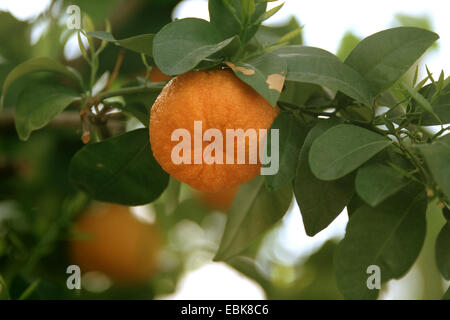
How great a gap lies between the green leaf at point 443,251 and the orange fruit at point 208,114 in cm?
24

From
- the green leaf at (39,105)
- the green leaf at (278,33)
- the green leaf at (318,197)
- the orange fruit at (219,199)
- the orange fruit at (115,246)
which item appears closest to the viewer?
the green leaf at (318,197)

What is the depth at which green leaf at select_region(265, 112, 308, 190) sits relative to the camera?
1.90 feet

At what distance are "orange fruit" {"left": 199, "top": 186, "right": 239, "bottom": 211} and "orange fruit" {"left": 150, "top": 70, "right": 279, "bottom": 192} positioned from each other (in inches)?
30.0

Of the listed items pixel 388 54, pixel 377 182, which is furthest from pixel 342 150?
pixel 388 54

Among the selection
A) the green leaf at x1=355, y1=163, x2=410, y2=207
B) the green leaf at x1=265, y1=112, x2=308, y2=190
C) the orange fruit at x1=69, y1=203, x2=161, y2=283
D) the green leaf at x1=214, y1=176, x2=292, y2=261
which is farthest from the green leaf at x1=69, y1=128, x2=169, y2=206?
the orange fruit at x1=69, y1=203, x2=161, y2=283

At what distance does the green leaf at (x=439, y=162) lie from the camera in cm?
51

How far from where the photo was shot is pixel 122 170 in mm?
790

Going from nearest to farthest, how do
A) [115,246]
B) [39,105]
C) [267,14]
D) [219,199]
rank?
[267,14], [39,105], [115,246], [219,199]

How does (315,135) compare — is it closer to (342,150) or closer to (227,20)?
(342,150)

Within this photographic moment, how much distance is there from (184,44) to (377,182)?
0.26m

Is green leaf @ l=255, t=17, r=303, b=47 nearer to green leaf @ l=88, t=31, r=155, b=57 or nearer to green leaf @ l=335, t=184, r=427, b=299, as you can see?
green leaf @ l=88, t=31, r=155, b=57

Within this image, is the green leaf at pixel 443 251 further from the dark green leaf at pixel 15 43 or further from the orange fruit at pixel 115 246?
the dark green leaf at pixel 15 43

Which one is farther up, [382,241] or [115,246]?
[382,241]

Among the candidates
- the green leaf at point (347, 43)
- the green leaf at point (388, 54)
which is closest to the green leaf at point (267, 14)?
the green leaf at point (388, 54)
